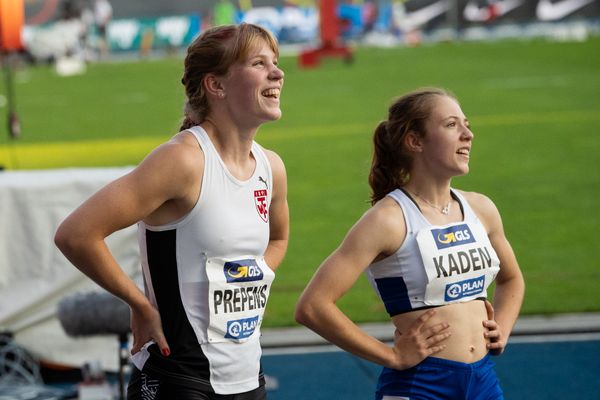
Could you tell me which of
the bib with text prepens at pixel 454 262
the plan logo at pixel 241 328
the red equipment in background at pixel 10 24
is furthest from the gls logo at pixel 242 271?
the red equipment in background at pixel 10 24

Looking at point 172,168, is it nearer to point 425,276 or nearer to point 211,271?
point 211,271

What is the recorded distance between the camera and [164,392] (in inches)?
130

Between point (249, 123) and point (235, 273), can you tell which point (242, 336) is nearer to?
point (235, 273)

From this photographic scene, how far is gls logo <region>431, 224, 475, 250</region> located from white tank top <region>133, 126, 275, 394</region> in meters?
0.56

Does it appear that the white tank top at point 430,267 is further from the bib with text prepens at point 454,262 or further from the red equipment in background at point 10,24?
the red equipment in background at point 10,24

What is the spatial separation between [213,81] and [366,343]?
919mm

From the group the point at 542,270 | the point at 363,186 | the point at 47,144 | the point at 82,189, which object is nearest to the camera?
the point at 82,189

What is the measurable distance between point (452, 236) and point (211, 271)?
77 cm

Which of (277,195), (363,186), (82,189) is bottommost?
(363,186)

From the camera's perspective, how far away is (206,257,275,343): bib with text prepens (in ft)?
10.9

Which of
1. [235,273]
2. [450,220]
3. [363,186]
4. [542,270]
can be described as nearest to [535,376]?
[542,270]

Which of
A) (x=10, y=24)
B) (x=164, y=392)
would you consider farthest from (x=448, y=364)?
(x=10, y=24)

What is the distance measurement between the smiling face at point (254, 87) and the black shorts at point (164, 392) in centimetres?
80

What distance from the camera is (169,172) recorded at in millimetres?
3215
